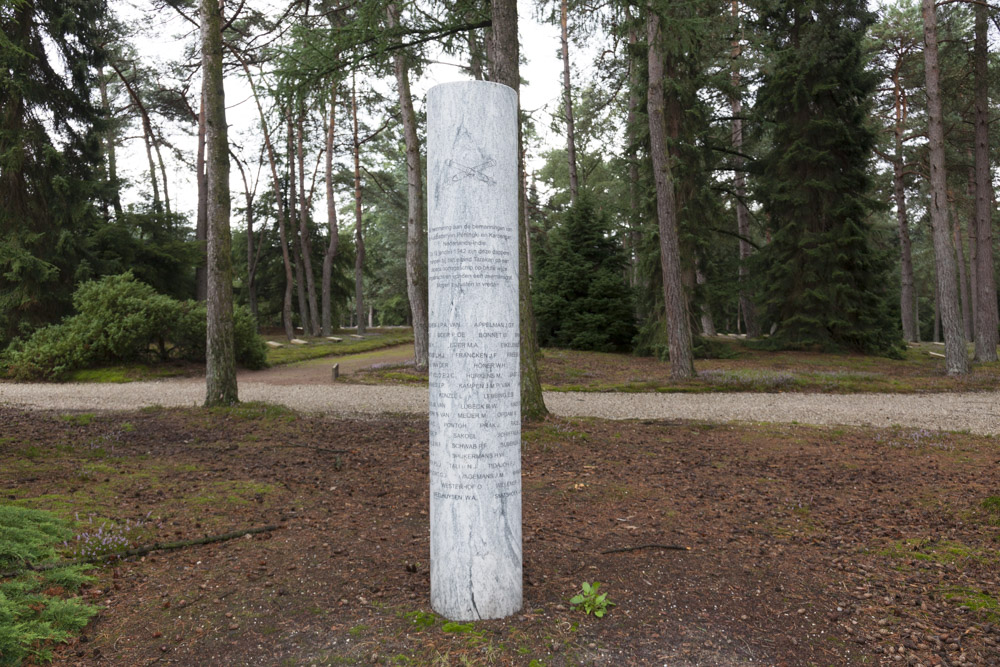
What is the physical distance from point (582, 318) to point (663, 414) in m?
10.9

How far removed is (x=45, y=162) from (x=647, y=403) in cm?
1851

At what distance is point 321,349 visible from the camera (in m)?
25.9

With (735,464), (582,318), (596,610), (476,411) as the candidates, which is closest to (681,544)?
(596,610)

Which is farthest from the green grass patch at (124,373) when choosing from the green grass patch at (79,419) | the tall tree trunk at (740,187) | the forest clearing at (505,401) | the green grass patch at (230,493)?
the tall tree trunk at (740,187)

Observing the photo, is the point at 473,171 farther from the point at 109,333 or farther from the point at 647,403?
the point at 109,333

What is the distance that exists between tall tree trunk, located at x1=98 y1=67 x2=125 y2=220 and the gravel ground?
995 cm

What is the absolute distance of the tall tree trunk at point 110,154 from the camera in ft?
74.0

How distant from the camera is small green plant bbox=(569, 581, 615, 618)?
12.2ft

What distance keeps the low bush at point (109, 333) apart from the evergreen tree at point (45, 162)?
1.56 meters

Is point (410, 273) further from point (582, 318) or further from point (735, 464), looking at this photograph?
point (735, 464)

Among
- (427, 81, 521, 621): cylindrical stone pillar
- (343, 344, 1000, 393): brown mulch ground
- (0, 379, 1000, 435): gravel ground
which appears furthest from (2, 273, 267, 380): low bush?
(427, 81, 521, 621): cylindrical stone pillar

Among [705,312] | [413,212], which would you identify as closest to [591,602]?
[413,212]

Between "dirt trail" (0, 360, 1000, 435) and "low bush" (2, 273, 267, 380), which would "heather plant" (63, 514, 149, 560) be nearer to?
"dirt trail" (0, 360, 1000, 435)

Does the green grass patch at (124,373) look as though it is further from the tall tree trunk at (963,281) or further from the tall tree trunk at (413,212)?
the tall tree trunk at (963,281)
